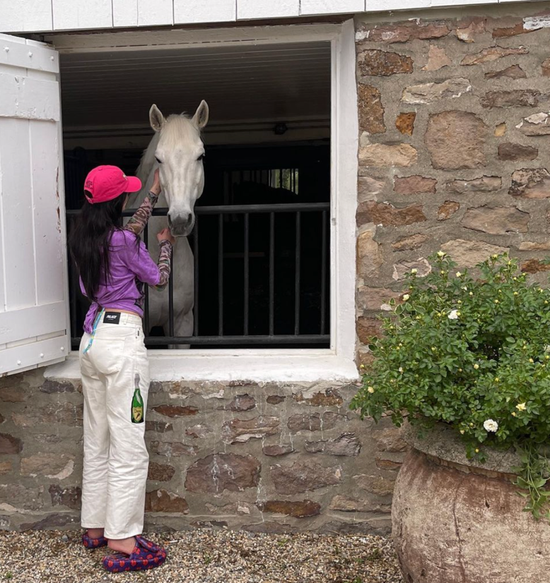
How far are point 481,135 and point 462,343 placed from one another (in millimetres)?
1227

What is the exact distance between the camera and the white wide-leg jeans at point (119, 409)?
9.44 feet

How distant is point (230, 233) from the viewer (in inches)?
334

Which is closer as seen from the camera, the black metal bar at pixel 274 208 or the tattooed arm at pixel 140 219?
the tattooed arm at pixel 140 219

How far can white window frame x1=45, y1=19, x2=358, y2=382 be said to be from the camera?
3.20m

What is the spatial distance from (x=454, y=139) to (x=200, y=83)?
8.44ft

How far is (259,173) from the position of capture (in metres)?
9.27

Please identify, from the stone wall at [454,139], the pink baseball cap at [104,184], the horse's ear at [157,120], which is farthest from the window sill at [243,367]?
the horse's ear at [157,120]

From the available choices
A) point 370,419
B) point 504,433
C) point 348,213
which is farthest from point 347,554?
point 348,213

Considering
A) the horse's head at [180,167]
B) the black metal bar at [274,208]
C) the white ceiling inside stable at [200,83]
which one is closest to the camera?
the horse's head at [180,167]

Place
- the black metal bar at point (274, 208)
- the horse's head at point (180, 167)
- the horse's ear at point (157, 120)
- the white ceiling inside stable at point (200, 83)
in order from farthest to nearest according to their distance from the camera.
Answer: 1. the white ceiling inside stable at point (200, 83)
2. the horse's ear at point (157, 120)
3. the black metal bar at point (274, 208)
4. the horse's head at point (180, 167)

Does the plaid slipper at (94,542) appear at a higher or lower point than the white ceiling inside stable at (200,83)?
lower

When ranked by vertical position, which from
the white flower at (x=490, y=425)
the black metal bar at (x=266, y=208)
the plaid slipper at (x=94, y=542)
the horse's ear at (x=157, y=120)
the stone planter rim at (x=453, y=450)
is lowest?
the plaid slipper at (x=94, y=542)

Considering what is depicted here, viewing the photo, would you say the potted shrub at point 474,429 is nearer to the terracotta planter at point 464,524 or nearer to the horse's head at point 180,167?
the terracotta planter at point 464,524

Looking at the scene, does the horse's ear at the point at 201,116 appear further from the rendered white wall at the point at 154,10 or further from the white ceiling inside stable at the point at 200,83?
the rendered white wall at the point at 154,10
